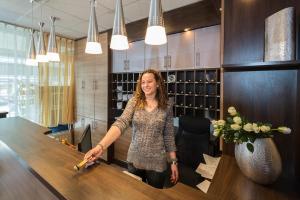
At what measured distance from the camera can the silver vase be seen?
89cm

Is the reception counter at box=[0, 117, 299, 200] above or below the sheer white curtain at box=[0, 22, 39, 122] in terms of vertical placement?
below

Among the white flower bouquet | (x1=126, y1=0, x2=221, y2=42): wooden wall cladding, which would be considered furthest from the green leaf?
(x1=126, y1=0, x2=221, y2=42): wooden wall cladding

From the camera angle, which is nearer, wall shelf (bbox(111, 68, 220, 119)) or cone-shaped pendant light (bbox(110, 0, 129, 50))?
cone-shaped pendant light (bbox(110, 0, 129, 50))

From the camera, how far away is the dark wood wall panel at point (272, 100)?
3.53 ft

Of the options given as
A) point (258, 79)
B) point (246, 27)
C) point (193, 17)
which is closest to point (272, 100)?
point (258, 79)

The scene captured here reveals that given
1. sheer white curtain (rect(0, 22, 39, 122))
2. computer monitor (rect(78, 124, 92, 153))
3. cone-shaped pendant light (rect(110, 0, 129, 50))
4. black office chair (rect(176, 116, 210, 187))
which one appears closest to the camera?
cone-shaped pendant light (rect(110, 0, 129, 50))

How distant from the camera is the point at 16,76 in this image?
361 cm

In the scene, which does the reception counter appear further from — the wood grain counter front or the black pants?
the black pants

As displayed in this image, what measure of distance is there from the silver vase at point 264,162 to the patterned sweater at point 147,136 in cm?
73

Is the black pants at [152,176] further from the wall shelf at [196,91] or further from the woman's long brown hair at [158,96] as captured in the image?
the wall shelf at [196,91]

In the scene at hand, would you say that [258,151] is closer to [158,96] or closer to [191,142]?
[158,96]

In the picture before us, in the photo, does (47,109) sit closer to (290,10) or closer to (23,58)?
(23,58)

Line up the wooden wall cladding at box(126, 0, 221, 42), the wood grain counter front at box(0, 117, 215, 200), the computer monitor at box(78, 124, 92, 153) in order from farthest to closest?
the wooden wall cladding at box(126, 0, 221, 42) < the computer monitor at box(78, 124, 92, 153) < the wood grain counter front at box(0, 117, 215, 200)

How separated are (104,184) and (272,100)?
1.10 metres
